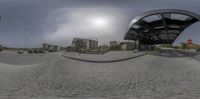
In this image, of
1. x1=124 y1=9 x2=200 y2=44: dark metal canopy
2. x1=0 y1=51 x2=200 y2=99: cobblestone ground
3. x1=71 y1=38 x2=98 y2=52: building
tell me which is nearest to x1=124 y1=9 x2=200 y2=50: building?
x1=124 y1=9 x2=200 y2=44: dark metal canopy

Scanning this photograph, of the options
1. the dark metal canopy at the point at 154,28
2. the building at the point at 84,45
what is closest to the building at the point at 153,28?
the dark metal canopy at the point at 154,28

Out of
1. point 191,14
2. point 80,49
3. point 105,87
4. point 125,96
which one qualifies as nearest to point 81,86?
point 105,87

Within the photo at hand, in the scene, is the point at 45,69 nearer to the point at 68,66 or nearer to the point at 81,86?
the point at 68,66

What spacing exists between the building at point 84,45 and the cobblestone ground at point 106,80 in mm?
1733

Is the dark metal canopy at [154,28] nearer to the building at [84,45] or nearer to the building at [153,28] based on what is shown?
the building at [153,28]

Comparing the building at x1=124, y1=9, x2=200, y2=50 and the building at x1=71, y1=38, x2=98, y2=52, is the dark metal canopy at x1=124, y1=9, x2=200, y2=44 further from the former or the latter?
the building at x1=71, y1=38, x2=98, y2=52

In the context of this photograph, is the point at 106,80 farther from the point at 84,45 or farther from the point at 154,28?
the point at 154,28

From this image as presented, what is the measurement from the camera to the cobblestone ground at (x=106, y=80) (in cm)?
447

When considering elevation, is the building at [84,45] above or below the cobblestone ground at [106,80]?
above

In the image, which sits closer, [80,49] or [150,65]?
[150,65]

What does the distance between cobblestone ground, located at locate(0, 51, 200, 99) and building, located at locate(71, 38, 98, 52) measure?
1733 millimetres

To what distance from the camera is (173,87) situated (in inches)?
188

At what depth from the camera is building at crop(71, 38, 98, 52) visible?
27.1ft

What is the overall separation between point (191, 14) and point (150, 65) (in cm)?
828
